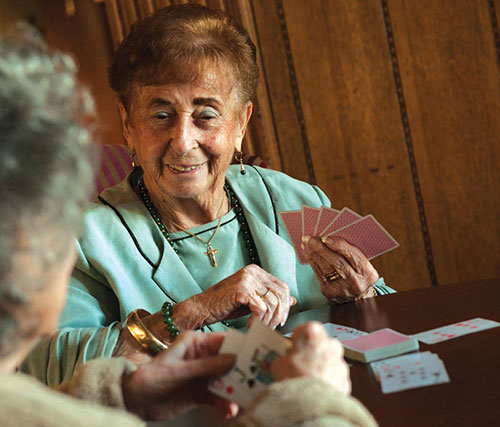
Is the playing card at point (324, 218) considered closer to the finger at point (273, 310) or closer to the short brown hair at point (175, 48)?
the finger at point (273, 310)

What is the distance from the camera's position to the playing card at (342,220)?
201cm

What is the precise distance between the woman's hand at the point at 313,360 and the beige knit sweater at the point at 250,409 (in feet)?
0.20

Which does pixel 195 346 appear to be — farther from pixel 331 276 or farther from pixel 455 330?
pixel 331 276

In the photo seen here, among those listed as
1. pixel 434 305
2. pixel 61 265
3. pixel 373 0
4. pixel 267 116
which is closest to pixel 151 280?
pixel 434 305

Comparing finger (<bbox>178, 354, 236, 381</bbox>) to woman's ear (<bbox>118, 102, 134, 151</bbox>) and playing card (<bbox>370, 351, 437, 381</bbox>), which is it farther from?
woman's ear (<bbox>118, 102, 134, 151</bbox>)

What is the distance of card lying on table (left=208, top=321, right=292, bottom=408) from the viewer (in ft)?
3.31

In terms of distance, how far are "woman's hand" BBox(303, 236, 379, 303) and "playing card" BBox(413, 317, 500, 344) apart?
0.52m

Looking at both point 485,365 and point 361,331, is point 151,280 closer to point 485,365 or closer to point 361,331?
point 361,331

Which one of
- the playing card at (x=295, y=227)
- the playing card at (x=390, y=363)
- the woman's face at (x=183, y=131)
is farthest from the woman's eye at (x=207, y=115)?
the playing card at (x=390, y=363)

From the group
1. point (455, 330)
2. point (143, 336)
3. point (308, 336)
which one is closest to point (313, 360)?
point (308, 336)

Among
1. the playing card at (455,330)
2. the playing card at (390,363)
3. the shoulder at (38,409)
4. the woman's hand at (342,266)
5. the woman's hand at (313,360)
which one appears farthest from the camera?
the woman's hand at (342,266)

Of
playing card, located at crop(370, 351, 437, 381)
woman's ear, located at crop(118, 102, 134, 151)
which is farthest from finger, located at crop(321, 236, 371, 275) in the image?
woman's ear, located at crop(118, 102, 134, 151)

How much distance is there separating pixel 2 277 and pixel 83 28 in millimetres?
4440

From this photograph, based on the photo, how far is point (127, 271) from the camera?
2.06 meters
